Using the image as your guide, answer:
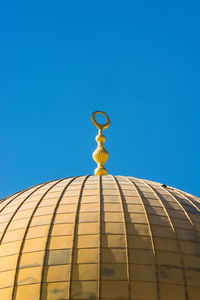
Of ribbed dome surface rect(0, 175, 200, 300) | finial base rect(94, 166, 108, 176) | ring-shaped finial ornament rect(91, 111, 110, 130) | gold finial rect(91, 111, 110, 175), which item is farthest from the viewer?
ring-shaped finial ornament rect(91, 111, 110, 130)

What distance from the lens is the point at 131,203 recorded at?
61.8 feet

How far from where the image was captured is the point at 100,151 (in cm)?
2575

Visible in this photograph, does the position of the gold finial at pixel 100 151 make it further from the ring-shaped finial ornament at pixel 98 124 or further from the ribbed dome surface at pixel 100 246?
the ribbed dome surface at pixel 100 246

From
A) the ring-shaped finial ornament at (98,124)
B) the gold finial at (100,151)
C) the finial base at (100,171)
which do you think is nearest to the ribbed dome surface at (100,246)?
the finial base at (100,171)

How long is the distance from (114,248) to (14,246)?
3.12m

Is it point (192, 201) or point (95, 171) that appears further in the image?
point (95, 171)

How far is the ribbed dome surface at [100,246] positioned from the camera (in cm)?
1562

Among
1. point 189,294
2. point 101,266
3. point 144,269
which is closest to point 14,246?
point 101,266

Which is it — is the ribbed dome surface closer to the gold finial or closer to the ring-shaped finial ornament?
the gold finial

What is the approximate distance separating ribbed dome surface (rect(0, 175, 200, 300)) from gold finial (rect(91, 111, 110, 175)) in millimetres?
5076

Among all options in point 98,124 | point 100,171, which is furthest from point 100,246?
point 98,124

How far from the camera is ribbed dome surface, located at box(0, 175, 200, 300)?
Answer: 51.2 ft

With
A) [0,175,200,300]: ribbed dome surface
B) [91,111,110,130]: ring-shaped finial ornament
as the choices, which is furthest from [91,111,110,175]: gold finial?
[0,175,200,300]: ribbed dome surface

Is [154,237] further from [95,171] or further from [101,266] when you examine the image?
[95,171]
